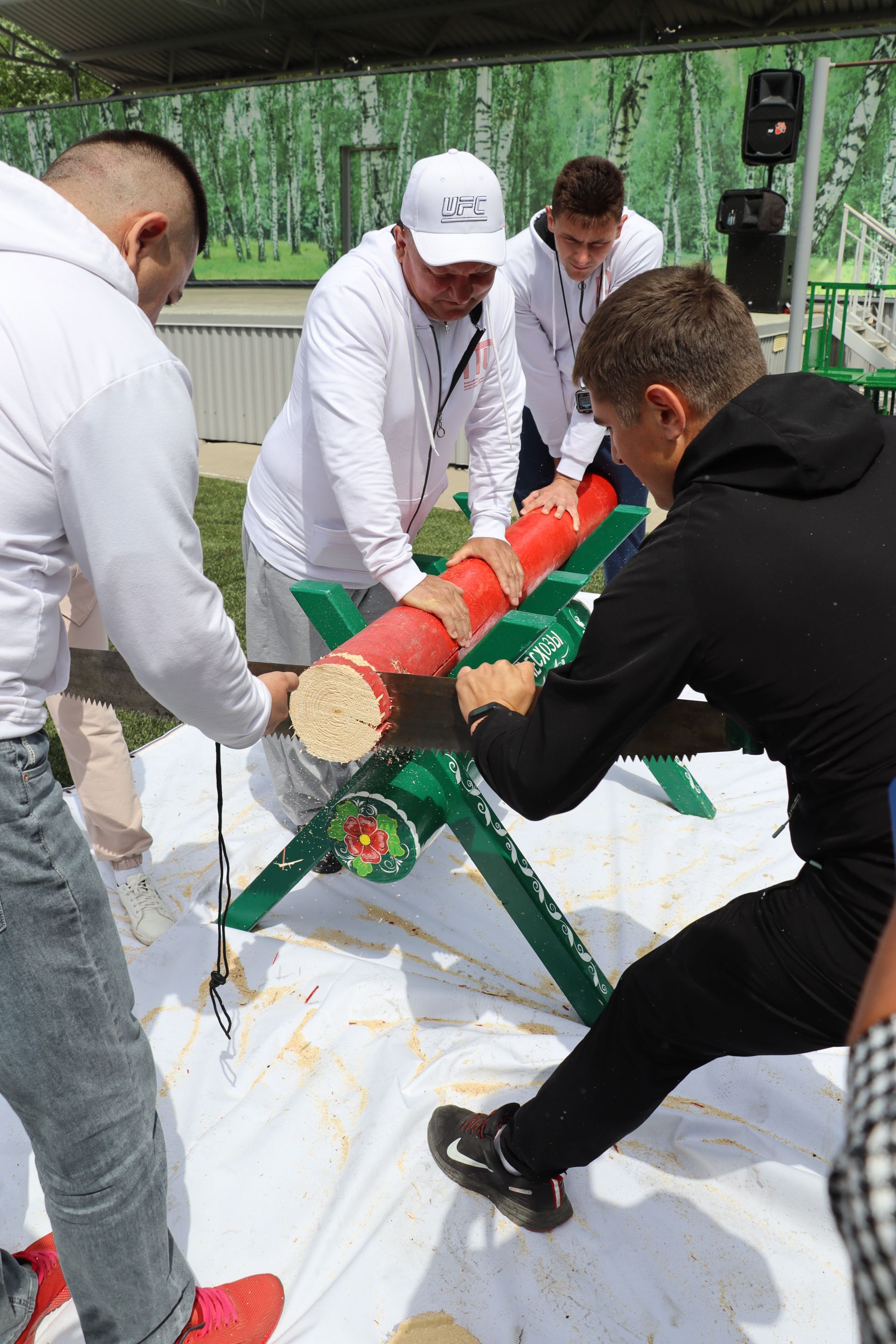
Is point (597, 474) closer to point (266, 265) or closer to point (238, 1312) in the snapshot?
point (238, 1312)

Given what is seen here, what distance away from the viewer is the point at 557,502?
11.8 ft

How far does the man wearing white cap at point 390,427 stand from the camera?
2498 millimetres

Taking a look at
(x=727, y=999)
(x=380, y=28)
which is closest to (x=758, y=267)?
(x=727, y=999)

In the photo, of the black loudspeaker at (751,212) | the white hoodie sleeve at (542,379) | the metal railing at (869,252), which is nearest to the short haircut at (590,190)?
the white hoodie sleeve at (542,379)

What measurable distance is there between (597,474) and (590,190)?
117 centimetres

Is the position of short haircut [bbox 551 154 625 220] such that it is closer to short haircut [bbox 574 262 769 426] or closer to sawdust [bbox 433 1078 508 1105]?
short haircut [bbox 574 262 769 426]

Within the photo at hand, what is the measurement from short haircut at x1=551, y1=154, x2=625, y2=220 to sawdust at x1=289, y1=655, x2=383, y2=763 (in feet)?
7.35

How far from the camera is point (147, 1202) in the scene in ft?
5.09

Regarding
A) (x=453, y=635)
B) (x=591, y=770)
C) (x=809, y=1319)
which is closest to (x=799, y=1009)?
(x=591, y=770)

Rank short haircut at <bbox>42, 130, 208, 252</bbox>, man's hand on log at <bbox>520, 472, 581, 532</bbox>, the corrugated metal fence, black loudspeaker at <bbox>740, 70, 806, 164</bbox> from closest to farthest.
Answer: short haircut at <bbox>42, 130, 208, 252</bbox>, man's hand on log at <bbox>520, 472, 581, 532</bbox>, black loudspeaker at <bbox>740, 70, 806, 164</bbox>, the corrugated metal fence

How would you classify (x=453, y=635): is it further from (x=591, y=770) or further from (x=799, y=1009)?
(x=799, y=1009)

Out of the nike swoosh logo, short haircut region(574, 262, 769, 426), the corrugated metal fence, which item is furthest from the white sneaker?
the corrugated metal fence

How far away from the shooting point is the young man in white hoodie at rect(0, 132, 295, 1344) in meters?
1.24

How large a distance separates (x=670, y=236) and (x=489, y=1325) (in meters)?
16.6
